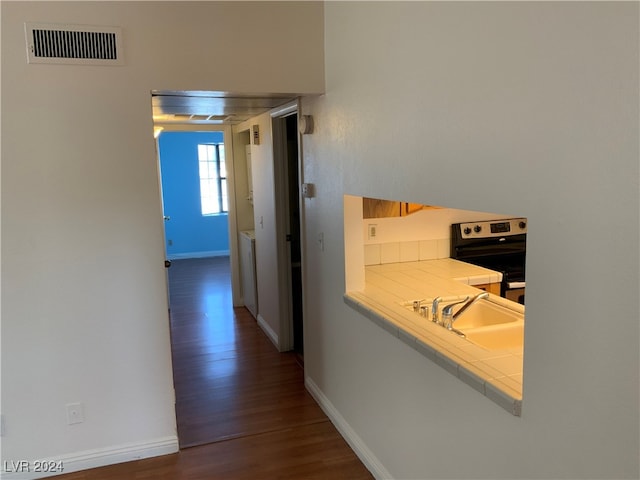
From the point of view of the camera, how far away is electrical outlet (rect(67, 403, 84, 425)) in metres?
2.74

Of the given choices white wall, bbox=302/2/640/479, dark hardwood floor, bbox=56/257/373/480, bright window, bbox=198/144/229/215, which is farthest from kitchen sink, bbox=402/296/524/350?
bright window, bbox=198/144/229/215

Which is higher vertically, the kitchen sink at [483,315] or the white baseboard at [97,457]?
the kitchen sink at [483,315]

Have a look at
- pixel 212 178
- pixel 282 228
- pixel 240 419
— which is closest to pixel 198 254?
pixel 212 178

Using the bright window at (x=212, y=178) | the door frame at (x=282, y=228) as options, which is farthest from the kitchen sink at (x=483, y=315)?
the bright window at (x=212, y=178)

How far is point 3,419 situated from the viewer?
2633 millimetres

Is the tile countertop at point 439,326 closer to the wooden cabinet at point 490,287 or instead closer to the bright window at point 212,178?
the wooden cabinet at point 490,287

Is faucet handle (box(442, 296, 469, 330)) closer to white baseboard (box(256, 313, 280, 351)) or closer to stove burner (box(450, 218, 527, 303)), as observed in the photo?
stove burner (box(450, 218, 527, 303))

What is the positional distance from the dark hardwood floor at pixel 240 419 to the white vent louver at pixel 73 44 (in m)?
2.16

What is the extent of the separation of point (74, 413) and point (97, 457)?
29cm

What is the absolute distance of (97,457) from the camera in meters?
2.81

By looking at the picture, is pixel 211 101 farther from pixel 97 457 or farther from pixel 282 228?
pixel 97 457

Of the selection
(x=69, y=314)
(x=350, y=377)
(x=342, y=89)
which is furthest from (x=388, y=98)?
(x=69, y=314)

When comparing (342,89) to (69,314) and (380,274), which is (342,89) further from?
(69,314)

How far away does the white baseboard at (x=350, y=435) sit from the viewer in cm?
263
